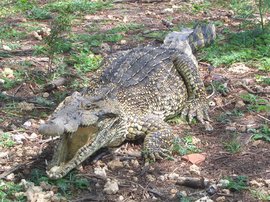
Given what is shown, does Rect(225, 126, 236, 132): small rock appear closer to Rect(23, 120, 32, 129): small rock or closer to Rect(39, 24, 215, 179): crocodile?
Rect(39, 24, 215, 179): crocodile

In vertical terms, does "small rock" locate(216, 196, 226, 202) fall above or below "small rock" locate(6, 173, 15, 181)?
below

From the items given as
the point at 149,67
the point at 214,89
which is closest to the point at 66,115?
the point at 149,67

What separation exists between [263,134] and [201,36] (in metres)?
2.74

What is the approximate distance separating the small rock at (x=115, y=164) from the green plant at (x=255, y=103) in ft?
5.91

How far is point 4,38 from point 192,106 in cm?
334

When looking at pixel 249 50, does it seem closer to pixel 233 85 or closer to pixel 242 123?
pixel 233 85

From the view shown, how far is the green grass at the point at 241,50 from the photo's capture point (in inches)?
288

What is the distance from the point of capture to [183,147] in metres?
5.21

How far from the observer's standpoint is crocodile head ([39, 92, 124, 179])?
4.35m

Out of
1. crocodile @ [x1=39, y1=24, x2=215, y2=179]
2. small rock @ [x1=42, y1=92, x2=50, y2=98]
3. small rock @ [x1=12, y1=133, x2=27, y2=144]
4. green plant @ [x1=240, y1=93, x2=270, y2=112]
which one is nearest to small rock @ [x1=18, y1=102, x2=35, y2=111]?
small rock @ [x1=42, y1=92, x2=50, y2=98]

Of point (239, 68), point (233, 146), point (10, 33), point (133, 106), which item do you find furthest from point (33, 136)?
point (10, 33)

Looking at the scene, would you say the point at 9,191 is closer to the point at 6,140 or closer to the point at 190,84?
the point at 6,140

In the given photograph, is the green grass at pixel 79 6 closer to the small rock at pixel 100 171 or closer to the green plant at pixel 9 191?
the small rock at pixel 100 171

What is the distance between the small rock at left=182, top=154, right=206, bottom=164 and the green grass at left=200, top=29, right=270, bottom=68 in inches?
95.5
